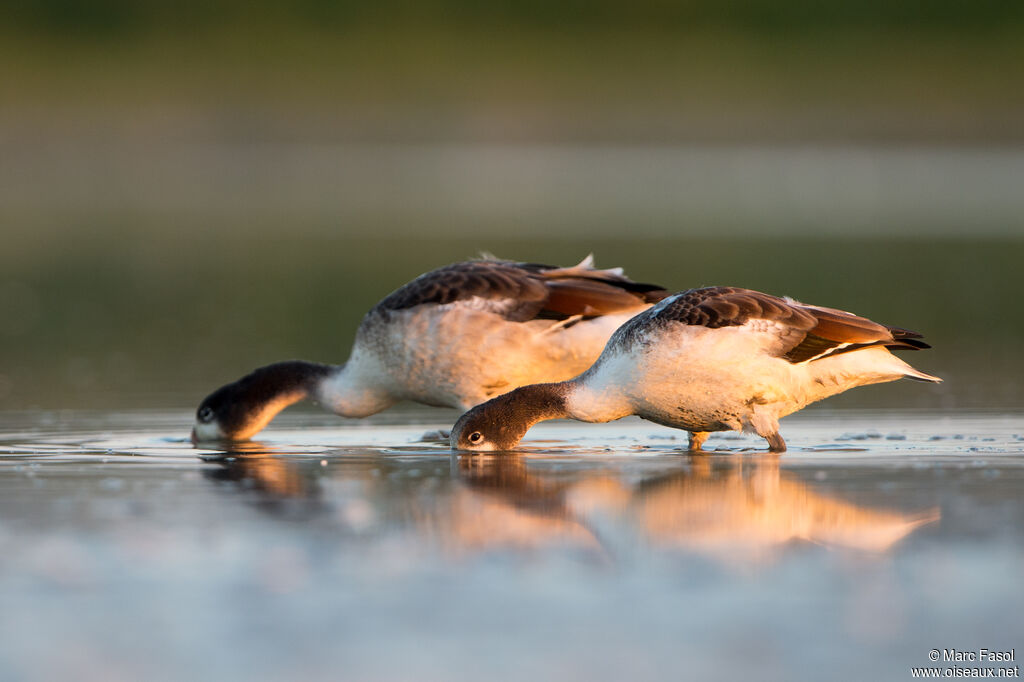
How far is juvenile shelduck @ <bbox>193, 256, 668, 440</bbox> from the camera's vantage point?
10.6 m

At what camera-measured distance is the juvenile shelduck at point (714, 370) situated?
8.97 meters

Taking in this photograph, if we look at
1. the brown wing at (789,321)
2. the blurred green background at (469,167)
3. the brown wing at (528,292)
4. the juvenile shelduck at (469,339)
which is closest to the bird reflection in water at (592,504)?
the brown wing at (789,321)

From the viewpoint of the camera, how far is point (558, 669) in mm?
4961

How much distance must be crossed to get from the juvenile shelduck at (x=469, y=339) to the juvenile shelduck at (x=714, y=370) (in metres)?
1.25

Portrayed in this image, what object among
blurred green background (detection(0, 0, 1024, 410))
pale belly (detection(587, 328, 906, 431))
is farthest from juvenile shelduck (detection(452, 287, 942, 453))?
blurred green background (detection(0, 0, 1024, 410))

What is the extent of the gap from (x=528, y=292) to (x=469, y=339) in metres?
0.49

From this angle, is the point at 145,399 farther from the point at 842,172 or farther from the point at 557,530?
the point at 842,172

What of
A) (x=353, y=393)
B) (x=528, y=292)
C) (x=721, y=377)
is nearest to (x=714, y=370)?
(x=721, y=377)

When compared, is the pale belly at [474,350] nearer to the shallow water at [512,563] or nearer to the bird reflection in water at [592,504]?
the shallow water at [512,563]

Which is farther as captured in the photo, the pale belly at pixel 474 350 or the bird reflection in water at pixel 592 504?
the pale belly at pixel 474 350

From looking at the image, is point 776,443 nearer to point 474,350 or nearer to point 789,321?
point 789,321

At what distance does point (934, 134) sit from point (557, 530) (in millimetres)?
59287

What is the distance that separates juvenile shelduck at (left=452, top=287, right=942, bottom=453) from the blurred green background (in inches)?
89.6

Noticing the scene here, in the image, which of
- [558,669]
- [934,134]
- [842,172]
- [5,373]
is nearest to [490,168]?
[842,172]
